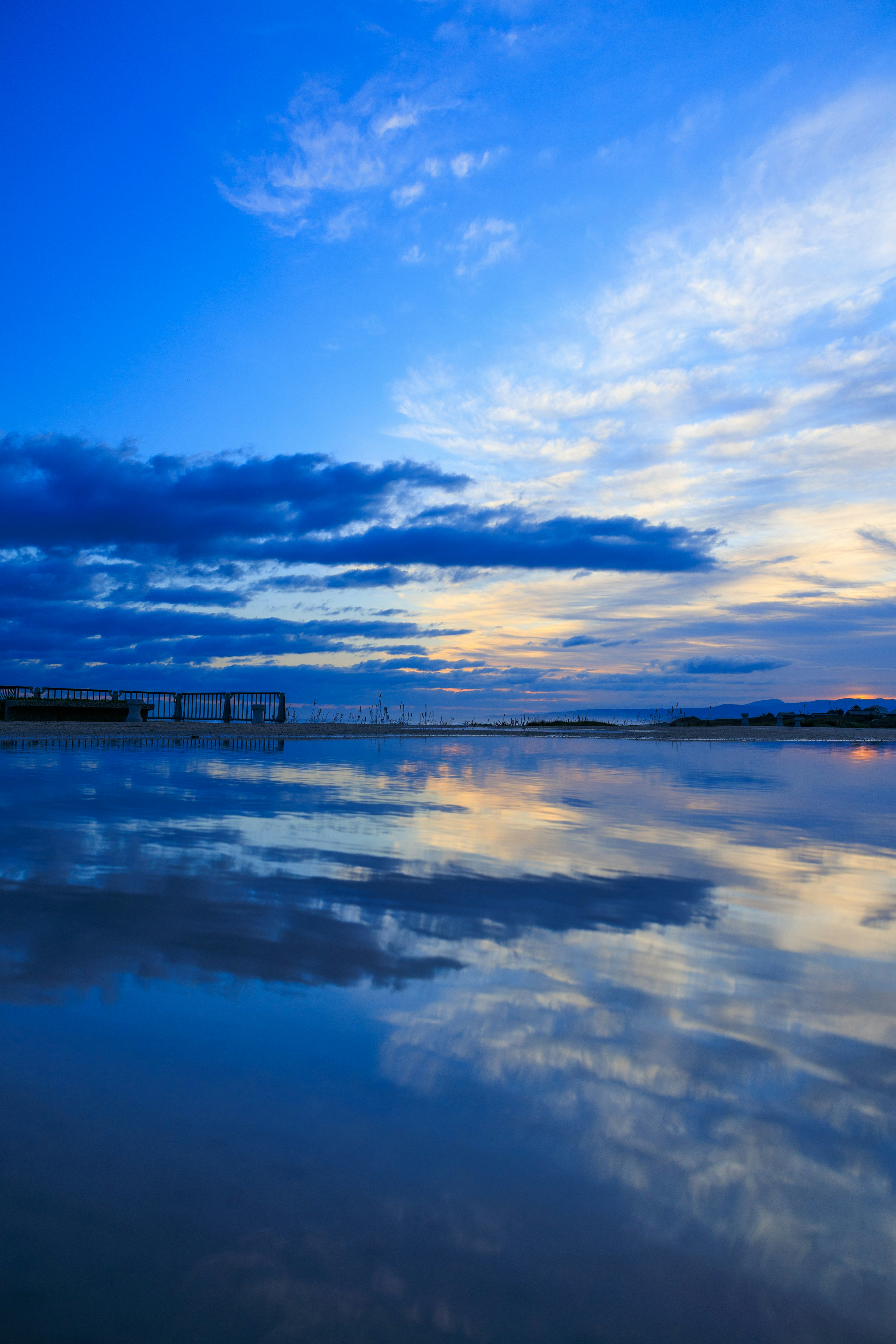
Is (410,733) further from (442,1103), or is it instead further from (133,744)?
(442,1103)

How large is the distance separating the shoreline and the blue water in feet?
75.2

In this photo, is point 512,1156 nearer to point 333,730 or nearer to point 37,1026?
point 37,1026

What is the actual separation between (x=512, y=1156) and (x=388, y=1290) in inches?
24.3

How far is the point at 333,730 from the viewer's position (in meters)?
43.1

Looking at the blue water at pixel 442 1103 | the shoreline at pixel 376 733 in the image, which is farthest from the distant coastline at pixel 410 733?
the blue water at pixel 442 1103

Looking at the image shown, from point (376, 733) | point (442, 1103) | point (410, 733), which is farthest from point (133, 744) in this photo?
point (442, 1103)

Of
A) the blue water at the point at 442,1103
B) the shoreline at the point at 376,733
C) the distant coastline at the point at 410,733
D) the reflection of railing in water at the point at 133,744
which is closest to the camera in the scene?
the blue water at the point at 442,1103

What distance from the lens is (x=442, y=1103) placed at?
267cm

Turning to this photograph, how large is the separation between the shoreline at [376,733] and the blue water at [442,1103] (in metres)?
22.9

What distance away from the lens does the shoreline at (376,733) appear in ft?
99.8

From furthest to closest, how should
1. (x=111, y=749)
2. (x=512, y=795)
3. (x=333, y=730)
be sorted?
(x=333, y=730), (x=111, y=749), (x=512, y=795)

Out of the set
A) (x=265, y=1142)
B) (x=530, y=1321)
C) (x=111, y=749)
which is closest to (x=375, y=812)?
(x=265, y=1142)

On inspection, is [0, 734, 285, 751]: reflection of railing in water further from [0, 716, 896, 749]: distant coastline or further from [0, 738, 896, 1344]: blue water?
[0, 738, 896, 1344]: blue water

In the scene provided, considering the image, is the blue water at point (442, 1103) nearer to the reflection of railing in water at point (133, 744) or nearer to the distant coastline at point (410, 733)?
the reflection of railing in water at point (133, 744)
